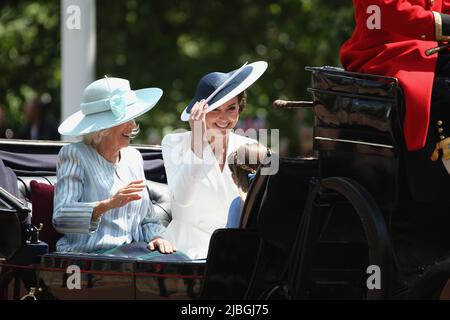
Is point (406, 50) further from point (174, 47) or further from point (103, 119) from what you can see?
point (174, 47)

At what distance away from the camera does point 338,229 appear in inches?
154

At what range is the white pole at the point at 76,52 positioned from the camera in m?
7.17

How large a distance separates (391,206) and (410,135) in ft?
0.88

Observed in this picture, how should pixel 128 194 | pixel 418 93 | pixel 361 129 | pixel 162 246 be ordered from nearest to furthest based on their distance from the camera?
pixel 418 93 < pixel 361 129 < pixel 128 194 < pixel 162 246

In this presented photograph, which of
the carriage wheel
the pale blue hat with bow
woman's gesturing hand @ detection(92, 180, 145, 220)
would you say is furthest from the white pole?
the carriage wheel

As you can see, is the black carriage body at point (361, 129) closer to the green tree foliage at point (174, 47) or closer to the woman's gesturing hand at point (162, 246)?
the woman's gesturing hand at point (162, 246)

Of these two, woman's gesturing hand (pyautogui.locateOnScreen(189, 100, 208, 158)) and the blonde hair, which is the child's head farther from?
the blonde hair

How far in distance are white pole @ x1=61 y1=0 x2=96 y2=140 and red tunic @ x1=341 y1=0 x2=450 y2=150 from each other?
3577 millimetres

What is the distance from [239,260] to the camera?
407cm

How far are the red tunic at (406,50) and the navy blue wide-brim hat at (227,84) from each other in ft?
2.07

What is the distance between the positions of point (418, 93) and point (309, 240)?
2.14 ft

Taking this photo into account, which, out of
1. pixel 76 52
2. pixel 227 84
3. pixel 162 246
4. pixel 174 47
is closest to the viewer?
pixel 162 246

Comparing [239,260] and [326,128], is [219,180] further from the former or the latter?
[326,128]

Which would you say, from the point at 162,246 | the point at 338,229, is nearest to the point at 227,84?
the point at 162,246
